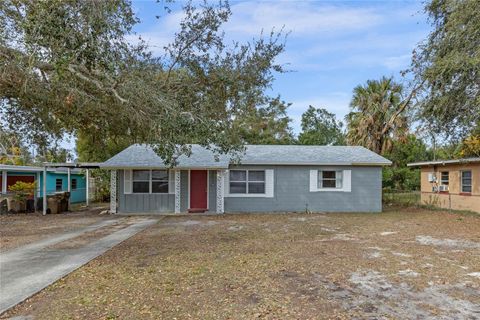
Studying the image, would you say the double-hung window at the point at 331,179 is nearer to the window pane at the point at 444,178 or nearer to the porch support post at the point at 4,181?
the window pane at the point at 444,178

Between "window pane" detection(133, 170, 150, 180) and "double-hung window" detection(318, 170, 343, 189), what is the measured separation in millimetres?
7690

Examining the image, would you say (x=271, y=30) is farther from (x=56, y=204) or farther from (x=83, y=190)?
(x=83, y=190)

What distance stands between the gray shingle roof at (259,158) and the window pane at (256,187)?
3.32ft

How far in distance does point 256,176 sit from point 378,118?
10.9 metres

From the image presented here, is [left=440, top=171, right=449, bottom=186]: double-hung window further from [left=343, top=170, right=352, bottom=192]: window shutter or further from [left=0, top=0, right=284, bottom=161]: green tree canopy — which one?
[left=0, top=0, right=284, bottom=161]: green tree canopy

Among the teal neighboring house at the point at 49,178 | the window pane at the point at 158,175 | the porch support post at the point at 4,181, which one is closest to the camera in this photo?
the window pane at the point at 158,175

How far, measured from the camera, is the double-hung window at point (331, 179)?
1719 cm

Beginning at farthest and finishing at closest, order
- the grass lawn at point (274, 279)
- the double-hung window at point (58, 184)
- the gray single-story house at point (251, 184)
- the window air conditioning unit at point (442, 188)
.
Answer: the double-hung window at point (58, 184), the window air conditioning unit at point (442, 188), the gray single-story house at point (251, 184), the grass lawn at point (274, 279)

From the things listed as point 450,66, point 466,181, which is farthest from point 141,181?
point 466,181

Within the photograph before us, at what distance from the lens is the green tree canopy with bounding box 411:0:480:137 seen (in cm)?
899

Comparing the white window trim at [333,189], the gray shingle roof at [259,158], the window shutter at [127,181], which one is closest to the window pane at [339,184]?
the white window trim at [333,189]

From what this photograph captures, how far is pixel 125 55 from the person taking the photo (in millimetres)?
7754

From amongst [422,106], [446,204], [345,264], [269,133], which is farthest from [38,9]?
[269,133]

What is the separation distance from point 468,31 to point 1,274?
1083cm
